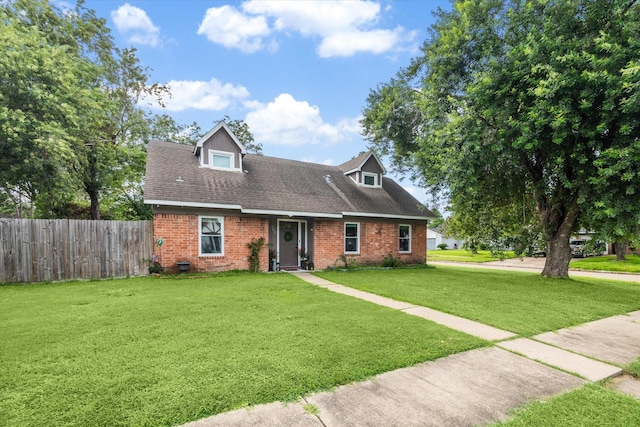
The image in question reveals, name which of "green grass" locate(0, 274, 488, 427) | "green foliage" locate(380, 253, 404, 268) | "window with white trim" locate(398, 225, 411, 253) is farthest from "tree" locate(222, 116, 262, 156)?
"green grass" locate(0, 274, 488, 427)

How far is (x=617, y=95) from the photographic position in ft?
24.0

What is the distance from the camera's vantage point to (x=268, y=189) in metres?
12.7

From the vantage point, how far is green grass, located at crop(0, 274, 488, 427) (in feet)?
8.24

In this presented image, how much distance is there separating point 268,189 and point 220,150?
2.67 meters

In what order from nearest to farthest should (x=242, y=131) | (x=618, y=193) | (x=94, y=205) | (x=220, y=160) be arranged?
(x=618, y=193), (x=220, y=160), (x=94, y=205), (x=242, y=131)

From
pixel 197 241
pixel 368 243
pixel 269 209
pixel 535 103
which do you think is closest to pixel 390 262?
pixel 368 243

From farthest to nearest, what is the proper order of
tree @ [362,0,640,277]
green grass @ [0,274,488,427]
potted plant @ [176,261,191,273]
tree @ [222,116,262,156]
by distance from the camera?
tree @ [222,116,262,156] → potted plant @ [176,261,191,273] → tree @ [362,0,640,277] → green grass @ [0,274,488,427]

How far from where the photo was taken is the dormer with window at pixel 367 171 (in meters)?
16.3

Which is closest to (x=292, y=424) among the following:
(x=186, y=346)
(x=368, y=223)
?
(x=186, y=346)

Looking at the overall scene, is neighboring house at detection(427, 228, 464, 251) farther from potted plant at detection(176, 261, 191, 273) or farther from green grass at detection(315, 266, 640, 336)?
potted plant at detection(176, 261, 191, 273)

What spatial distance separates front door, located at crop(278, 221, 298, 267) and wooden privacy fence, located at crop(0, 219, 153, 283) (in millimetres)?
4833

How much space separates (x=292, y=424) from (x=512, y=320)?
476 cm

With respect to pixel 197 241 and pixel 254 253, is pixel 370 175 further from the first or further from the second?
pixel 197 241

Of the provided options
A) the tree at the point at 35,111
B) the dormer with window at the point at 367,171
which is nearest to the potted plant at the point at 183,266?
the tree at the point at 35,111
